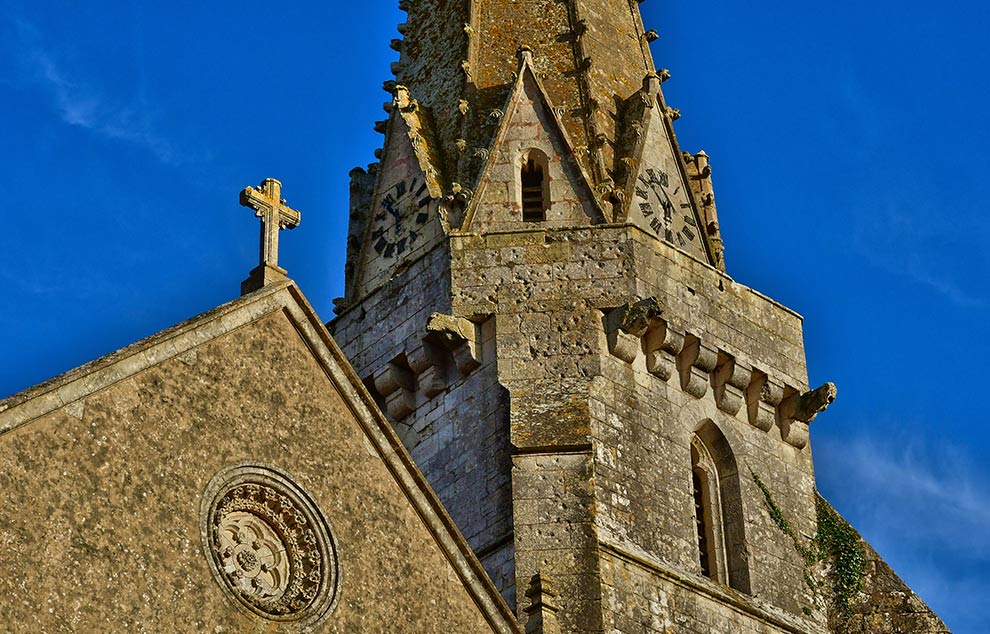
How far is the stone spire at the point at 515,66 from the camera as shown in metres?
22.8

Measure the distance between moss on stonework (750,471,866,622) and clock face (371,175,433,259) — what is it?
14.3 feet

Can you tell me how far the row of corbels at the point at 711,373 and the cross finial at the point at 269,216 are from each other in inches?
218

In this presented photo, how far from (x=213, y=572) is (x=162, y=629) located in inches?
24.3

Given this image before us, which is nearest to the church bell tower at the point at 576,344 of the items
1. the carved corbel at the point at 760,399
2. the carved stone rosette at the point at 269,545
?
the carved corbel at the point at 760,399

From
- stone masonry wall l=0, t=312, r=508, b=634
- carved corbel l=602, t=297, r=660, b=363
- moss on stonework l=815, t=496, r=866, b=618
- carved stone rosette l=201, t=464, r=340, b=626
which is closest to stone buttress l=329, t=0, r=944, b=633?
carved corbel l=602, t=297, r=660, b=363

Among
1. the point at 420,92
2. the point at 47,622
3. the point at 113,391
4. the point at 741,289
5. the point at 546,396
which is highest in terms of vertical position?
the point at 420,92

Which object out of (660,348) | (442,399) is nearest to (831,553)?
(660,348)

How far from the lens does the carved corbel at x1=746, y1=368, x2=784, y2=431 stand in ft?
71.4

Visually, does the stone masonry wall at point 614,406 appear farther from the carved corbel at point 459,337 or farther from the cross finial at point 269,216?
the cross finial at point 269,216

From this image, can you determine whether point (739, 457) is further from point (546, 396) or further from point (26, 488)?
point (26, 488)

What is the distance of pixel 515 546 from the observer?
19.2 m

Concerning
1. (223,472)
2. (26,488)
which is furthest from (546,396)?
(26,488)

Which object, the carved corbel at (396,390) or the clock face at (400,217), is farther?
the clock face at (400,217)

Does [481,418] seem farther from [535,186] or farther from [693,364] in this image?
[535,186]
